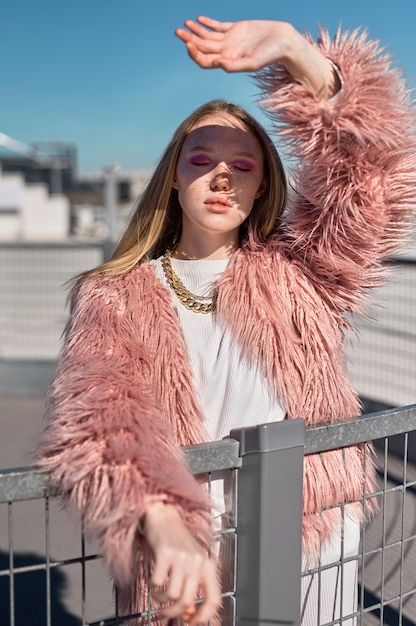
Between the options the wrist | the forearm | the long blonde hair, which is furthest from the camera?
the long blonde hair

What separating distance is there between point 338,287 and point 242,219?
0.91 feet

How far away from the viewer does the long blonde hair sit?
175 centimetres

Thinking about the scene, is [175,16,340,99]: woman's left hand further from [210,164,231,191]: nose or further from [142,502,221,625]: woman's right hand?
[142,502,221,625]: woman's right hand

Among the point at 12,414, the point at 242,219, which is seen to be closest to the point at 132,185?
the point at 12,414

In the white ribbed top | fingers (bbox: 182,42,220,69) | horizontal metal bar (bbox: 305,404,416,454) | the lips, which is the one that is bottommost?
horizontal metal bar (bbox: 305,404,416,454)

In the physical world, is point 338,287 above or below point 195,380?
above

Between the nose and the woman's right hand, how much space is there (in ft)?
2.76

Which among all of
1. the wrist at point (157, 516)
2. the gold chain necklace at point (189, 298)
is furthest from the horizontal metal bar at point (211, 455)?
the gold chain necklace at point (189, 298)

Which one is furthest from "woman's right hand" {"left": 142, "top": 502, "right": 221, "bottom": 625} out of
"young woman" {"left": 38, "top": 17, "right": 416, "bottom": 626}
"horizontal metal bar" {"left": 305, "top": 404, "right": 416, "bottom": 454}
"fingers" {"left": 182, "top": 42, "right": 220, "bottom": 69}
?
"fingers" {"left": 182, "top": 42, "right": 220, "bottom": 69}

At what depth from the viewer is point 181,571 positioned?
1031mm

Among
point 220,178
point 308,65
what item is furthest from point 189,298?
point 308,65

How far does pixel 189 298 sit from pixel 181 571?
2.64 ft

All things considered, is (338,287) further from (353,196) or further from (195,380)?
(195,380)

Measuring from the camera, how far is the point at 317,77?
145 cm
